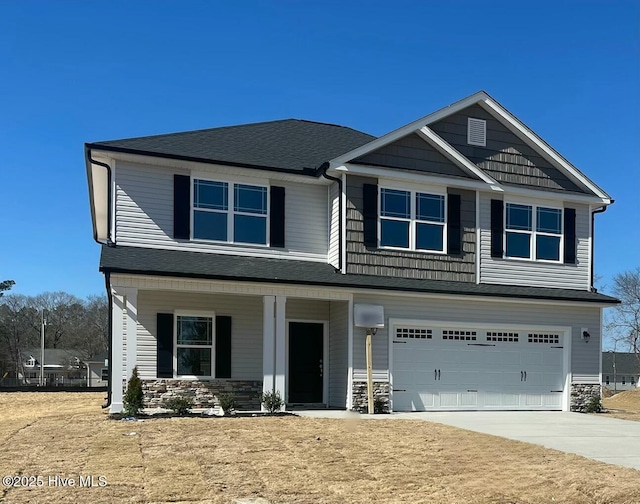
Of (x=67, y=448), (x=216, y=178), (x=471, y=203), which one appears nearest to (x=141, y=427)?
(x=67, y=448)

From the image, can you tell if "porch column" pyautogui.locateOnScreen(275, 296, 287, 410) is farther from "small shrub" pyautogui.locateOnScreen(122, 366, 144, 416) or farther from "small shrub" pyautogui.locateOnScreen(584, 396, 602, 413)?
"small shrub" pyautogui.locateOnScreen(584, 396, 602, 413)

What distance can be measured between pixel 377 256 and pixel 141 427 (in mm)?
7361

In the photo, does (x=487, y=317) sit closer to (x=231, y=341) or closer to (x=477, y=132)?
(x=477, y=132)

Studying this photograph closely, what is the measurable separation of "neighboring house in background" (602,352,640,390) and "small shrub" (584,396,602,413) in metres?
48.6

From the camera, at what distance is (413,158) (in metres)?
17.7

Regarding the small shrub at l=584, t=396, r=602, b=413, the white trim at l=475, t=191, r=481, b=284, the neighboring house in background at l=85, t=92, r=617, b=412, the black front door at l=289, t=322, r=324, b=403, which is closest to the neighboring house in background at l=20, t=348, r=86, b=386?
the neighboring house in background at l=85, t=92, r=617, b=412

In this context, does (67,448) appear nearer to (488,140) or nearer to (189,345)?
(189,345)

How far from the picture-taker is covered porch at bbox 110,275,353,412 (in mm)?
14391

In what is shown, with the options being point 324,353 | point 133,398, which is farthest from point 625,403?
point 133,398

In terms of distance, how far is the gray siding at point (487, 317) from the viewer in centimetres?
1633

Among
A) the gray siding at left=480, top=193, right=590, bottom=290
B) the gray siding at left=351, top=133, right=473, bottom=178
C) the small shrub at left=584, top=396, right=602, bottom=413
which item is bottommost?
the small shrub at left=584, top=396, right=602, bottom=413

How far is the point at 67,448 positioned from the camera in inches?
393

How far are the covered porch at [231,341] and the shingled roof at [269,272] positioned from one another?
231mm

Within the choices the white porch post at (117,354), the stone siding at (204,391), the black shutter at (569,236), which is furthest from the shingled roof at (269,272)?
the stone siding at (204,391)
